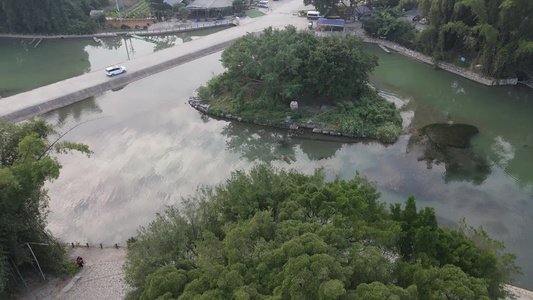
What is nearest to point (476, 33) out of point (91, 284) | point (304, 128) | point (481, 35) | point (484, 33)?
point (481, 35)

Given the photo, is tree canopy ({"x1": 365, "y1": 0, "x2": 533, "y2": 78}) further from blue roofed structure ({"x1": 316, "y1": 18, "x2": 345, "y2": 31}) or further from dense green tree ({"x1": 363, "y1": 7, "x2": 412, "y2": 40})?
blue roofed structure ({"x1": 316, "y1": 18, "x2": 345, "y2": 31})

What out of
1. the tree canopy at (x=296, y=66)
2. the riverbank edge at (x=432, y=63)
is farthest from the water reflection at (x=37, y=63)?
the riverbank edge at (x=432, y=63)

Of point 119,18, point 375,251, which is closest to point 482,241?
point 375,251

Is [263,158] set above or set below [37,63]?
below

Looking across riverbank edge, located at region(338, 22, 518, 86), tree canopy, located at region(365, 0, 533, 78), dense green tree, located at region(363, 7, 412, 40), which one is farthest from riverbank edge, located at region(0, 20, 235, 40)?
tree canopy, located at region(365, 0, 533, 78)

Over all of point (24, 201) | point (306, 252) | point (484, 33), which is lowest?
point (24, 201)

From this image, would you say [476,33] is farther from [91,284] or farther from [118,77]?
[91,284]
